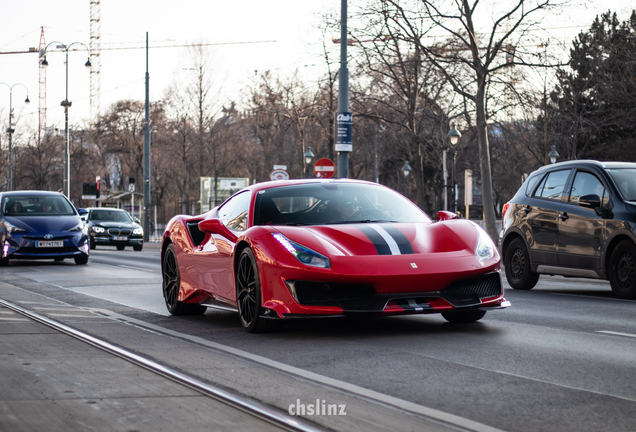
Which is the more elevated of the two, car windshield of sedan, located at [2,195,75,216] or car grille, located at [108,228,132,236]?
car windshield of sedan, located at [2,195,75,216]

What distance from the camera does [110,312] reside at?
9.39 metres

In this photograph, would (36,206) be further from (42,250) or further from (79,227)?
(42,250)

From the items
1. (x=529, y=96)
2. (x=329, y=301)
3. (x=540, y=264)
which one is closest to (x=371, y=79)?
(x=529, y=96)

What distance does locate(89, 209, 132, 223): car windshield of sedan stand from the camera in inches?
1239

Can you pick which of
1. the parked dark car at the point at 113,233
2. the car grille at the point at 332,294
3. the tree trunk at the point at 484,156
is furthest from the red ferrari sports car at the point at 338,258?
the parked dark car at the point at 113,233

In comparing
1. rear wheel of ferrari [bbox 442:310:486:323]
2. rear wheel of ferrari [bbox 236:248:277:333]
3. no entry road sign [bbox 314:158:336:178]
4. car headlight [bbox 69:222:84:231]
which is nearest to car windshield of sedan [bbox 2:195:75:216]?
car headlight [bbox 69:222:84:231]

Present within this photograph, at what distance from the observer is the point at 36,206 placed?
64.4 ft

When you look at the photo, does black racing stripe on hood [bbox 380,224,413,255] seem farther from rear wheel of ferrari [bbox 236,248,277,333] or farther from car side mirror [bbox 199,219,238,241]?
car side mirror [bbox 199,219,238,241]

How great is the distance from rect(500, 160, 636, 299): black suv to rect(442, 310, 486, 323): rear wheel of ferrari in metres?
3.19

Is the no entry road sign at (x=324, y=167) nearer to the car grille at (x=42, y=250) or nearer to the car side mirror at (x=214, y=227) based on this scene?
the car grille at (x=42, y=250)

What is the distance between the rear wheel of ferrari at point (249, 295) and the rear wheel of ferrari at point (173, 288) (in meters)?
1.67

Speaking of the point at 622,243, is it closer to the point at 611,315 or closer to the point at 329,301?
the point at 611,315

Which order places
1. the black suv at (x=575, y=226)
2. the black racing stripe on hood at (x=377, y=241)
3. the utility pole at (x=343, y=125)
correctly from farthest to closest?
the utility pole at (x=343, y=125) → the black suv at (x=575, y=226) → the black racing stripe on hood at (x=377, y=241)

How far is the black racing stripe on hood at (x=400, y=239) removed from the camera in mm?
6914
